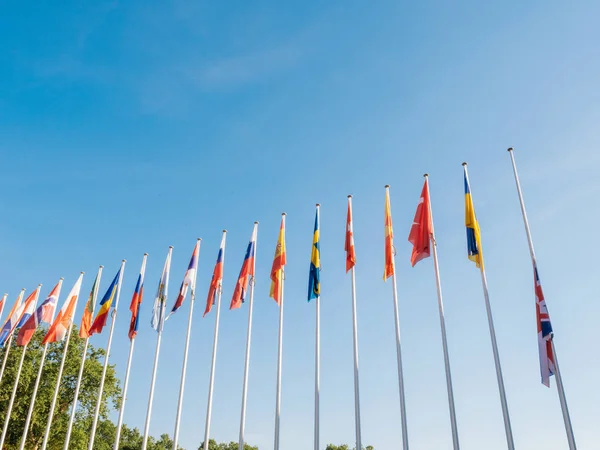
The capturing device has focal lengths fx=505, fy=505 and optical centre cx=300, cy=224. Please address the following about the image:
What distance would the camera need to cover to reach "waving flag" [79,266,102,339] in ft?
82.5

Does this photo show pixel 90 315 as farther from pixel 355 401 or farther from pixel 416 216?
pixel 416 216

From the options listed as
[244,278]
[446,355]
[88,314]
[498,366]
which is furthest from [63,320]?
[498,366]

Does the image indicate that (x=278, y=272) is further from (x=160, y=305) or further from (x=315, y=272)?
(x=160, y=305)

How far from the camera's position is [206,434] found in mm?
19953

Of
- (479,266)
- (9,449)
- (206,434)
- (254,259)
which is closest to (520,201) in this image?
(479,266)

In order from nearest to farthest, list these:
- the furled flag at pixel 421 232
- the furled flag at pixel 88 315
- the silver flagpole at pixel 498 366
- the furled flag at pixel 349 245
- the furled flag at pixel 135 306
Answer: the silver flagpole at pixel 498 366 → the furled flag at pixel 421 232 → the furled flag at pixel 349 245 → the furled flag at pixel 135 306 → the furled flag at pixel 88 315

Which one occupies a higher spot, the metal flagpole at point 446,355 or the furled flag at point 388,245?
the furled flag at point 388,245

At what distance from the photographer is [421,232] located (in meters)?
18.4

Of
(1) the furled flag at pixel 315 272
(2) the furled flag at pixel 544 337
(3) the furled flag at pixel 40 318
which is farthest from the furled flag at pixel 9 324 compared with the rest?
(2) the furled flag at pixel 544 337

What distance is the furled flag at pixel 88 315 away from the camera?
2514 cm

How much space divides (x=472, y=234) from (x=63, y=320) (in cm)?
2034

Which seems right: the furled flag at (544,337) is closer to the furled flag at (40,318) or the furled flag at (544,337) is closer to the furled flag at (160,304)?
the furled flag at (160,304)

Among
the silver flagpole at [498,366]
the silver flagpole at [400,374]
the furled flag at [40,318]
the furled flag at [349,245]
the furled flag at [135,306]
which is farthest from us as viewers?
the furled flag at [40,318]

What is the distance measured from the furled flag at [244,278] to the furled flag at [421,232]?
7198mm
